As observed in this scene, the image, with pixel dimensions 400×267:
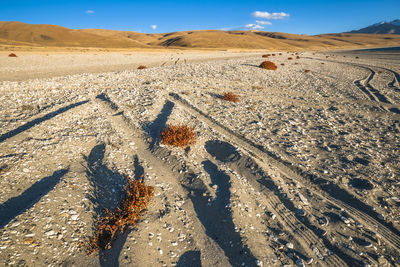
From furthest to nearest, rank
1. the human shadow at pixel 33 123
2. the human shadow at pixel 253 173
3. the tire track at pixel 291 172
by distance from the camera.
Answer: the human shadow at pixel 33 123, the tire track at pixel 291 172, the human shadow at pixel 253 173

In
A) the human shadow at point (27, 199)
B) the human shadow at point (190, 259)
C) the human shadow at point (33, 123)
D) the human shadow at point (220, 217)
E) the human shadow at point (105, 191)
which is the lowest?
the human shadow at point (190, 259)

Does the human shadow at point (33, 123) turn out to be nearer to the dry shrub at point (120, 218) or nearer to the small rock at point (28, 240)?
the small rock at point (28, 240)

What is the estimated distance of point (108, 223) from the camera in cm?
425

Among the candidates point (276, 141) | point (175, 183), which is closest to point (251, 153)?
point (276, 141)

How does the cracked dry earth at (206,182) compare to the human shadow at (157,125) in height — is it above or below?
below

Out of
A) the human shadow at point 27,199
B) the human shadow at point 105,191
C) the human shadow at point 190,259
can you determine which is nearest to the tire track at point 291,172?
the human shadow at point 190,259

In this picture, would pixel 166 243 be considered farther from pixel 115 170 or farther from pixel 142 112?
pixel 142 112

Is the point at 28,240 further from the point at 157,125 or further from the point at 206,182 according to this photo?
the point at 157,125

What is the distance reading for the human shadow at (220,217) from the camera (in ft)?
12.5

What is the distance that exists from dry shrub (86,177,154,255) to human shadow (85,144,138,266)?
0.41 feet

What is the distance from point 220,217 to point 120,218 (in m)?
2.25

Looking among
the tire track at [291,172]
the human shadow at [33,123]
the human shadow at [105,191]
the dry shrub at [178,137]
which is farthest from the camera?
the human shadow at [33,123]

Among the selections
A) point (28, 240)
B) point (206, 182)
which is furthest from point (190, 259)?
point (28, 240)

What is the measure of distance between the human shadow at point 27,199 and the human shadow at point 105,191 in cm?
90
